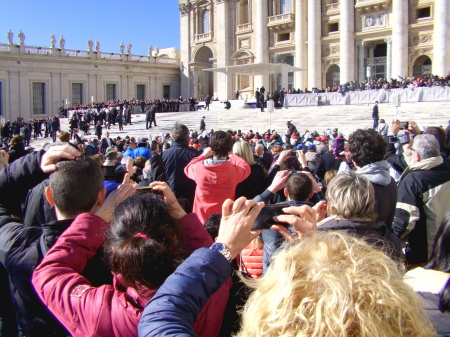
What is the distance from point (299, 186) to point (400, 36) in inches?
1211

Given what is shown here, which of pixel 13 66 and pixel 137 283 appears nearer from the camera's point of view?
pixel 137 283

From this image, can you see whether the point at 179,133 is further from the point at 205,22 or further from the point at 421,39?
the point at 205,22

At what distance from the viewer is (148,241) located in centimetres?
162

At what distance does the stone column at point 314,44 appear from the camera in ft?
110

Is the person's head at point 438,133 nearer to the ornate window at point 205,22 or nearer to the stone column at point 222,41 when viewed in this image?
the stone column at point 222,41

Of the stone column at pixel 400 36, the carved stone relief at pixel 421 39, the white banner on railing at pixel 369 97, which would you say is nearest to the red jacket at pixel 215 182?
the white banner on railing at pixel 369 97

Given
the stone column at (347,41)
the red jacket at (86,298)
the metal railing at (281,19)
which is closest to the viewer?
the red jacket at (86,298)

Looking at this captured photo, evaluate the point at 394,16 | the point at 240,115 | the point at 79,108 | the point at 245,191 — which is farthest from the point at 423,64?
the point at 245,191

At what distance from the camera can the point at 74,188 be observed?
2135 mm

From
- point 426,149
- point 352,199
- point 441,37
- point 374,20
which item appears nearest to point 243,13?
point 374,20

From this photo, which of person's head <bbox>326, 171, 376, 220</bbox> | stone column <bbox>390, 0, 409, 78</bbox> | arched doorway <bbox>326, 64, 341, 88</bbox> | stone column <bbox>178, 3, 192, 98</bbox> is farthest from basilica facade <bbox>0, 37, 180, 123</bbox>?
person's head <bbox>326, 171, 376, 220</bbox>

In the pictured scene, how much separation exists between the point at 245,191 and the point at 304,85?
105 feet

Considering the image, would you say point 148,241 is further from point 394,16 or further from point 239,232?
A: point 394,16

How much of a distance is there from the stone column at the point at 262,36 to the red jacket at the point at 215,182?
1378 inches
